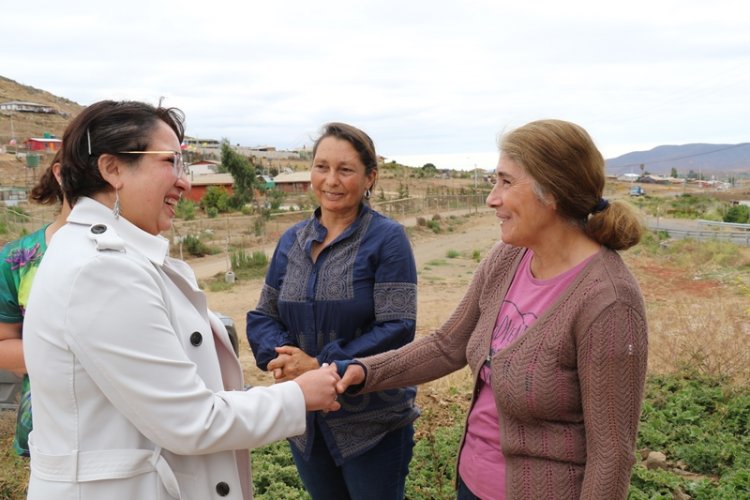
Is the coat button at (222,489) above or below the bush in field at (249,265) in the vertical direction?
above

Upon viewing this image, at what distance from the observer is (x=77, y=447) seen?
1632 mm

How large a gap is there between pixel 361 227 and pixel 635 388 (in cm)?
135

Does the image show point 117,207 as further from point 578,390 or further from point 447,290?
point 447,290

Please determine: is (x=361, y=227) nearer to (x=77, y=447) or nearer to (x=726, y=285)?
(x=77, y=447)

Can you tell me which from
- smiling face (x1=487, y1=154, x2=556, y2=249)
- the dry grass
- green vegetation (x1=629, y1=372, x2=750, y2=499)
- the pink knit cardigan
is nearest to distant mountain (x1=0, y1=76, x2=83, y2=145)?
the dry grass

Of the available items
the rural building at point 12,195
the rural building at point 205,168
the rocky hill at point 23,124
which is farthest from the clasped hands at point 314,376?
the rural building at point 205,168

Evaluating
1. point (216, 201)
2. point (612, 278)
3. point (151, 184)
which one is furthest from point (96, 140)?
point (216, 201)

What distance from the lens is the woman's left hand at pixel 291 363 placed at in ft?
8.75

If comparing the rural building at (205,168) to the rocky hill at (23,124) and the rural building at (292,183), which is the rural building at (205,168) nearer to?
the rural building at (292,183)

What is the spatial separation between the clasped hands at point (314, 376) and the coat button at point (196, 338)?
337 millimetres

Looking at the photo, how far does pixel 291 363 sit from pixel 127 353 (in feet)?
3.80

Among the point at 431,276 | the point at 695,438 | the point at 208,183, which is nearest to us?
the point at 695,438

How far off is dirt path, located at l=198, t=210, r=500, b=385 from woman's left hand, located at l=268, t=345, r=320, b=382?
4.75 metres

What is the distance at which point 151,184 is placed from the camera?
1824 mm
